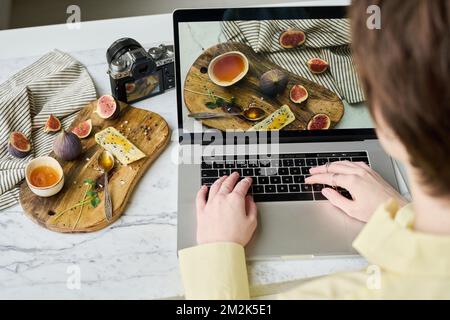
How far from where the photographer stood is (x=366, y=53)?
0.69m

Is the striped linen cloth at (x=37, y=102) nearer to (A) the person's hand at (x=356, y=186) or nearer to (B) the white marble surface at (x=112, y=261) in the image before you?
(B) the white marble surface at (x=112, y=261)

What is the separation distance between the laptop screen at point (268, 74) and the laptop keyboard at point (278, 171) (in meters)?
0.06

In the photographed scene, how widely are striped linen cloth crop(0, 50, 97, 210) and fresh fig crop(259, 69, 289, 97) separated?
1.31ft

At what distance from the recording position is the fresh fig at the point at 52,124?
4.03ft

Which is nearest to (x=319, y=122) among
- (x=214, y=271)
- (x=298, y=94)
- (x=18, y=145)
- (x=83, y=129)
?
(x=298, y=94)

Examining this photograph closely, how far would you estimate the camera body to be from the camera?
1234 mm

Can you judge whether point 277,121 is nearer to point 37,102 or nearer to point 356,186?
point 356,186

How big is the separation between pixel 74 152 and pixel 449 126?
78 centimetres

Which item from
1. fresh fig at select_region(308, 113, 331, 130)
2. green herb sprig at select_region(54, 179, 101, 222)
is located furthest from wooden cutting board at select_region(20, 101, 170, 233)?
fresh fig at select_region(308, 113, 331, 130)

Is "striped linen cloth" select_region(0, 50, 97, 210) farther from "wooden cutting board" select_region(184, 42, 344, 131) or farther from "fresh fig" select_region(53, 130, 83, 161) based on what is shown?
"wooden cutting board" select_region(184, 42, 344, 131)

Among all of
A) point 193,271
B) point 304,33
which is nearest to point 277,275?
point 193,271
